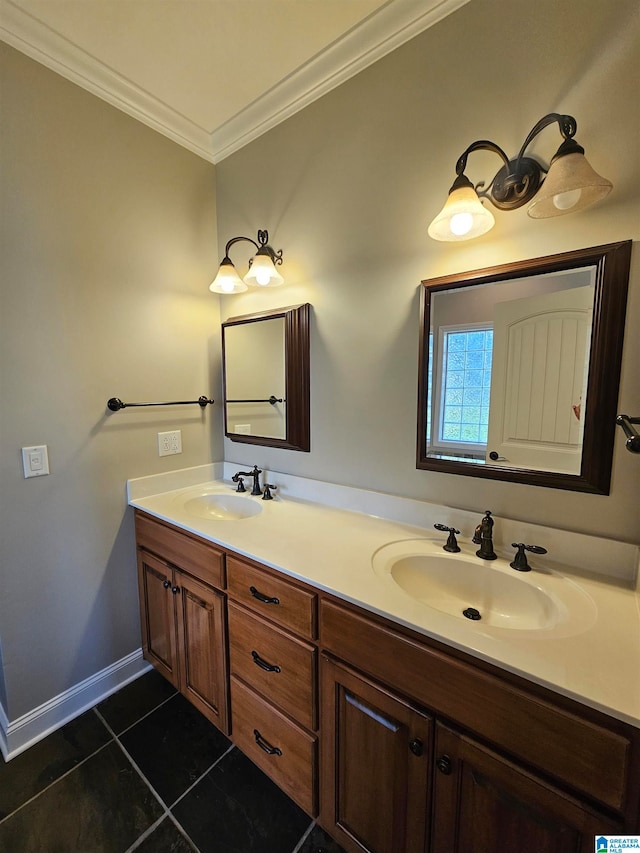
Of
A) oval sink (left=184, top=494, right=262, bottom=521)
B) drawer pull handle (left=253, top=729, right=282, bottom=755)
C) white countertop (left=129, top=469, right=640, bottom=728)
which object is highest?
white countertop (left=129, top=469, right=640, bottom=728)

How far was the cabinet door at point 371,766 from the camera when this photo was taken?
2.76 ft

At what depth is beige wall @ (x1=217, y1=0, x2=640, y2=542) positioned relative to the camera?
0.95 meters

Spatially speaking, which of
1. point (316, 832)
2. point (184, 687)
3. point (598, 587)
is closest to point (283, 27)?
point (598, 587)

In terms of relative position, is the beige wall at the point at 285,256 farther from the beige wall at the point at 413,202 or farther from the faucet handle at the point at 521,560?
the faucet handle at the point at 521,560

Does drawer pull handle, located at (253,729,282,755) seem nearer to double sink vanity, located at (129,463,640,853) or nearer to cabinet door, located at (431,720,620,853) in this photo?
double sink vanity, located at (129,463,640,853)

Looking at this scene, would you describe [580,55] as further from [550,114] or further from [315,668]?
[315,668]

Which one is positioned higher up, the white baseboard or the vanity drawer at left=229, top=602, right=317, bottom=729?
the vanity drawer at left=229, top=602, right=317, bottom=729

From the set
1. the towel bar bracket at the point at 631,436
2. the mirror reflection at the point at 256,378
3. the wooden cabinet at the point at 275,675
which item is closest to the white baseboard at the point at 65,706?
the wooden cabinet at the point at 275,675

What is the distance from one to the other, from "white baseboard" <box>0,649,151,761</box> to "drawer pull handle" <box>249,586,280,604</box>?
1068 millimetres

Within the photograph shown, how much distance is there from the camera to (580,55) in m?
0.95

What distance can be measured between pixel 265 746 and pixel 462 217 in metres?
1.80

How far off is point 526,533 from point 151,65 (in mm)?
2220

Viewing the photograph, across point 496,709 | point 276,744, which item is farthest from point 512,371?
point 276,744

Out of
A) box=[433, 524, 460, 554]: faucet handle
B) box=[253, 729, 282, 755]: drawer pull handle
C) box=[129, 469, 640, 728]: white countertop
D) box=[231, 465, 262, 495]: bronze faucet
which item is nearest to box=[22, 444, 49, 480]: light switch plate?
box=[129, 469, 640, 728]: white countertop
